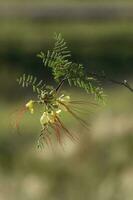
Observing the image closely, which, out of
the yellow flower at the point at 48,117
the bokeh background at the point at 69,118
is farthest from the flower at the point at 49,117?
the bokeh background at the point at 69,118

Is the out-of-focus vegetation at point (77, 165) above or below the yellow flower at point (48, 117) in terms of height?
below

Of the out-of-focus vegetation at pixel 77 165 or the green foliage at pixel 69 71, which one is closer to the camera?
the green foliage at pixel 69 71

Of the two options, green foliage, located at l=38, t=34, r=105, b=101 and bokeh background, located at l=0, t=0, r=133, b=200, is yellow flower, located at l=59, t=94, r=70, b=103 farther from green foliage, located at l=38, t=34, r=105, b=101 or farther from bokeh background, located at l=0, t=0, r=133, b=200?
bokeh background, located at l=0, t=0, r=133, b=200

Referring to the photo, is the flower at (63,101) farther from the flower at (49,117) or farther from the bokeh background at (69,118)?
the bokeh background at (69,118)

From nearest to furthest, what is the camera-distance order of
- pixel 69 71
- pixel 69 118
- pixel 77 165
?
1. pixel 69 71
2. pixel 77 165
3. pixel 69 118

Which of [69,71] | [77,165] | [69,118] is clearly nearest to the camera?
[69,71]

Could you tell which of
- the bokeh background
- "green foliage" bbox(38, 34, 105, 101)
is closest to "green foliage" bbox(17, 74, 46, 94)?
"green foliage" bbox(38, 34, 105, 101)

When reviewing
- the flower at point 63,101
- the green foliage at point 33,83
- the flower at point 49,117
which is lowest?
the flower at point 49,117

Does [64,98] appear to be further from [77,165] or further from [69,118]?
[69,118]

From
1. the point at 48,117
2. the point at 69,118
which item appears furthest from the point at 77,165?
the point at 48,117

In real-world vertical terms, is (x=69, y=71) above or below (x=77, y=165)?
above
